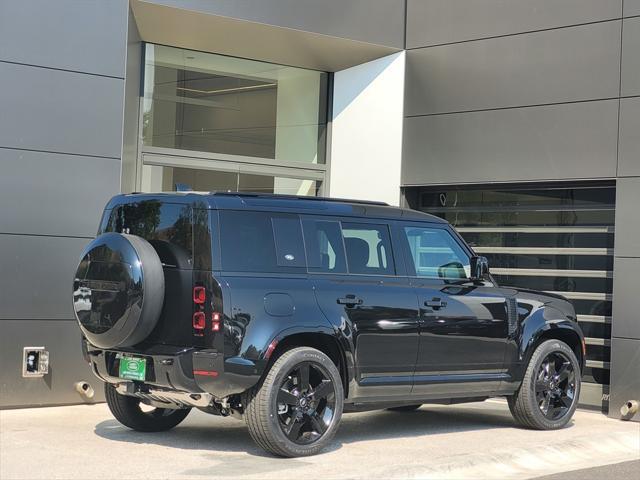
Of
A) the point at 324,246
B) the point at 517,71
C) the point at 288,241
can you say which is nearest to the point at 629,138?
the point at 517,71

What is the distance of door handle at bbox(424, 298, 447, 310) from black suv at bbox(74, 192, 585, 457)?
1 cm

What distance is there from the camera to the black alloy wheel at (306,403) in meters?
7.45

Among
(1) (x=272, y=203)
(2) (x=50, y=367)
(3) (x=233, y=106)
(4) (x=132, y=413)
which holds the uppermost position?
(3) (x=233, y=106)

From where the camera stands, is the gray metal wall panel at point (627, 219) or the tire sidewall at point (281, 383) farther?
the gray metal wall panel at point (627, 219)

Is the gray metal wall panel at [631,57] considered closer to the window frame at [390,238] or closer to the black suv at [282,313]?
the black suv at [282,313]

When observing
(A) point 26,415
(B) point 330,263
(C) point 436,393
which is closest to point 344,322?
(B) point 330,263

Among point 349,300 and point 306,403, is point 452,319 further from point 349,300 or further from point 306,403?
point 306,403

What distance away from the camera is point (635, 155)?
1044 centimetres

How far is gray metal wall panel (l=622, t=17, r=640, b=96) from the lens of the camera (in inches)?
412

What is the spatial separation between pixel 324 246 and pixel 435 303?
46.9 inches

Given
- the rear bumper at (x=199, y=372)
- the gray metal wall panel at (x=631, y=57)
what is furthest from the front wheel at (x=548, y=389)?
the rear bumper at (x=199, y=372)

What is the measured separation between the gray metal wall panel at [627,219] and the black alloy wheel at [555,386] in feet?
5.37

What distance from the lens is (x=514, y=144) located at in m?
11.5

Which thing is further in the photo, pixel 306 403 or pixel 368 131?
pixel 368 131
